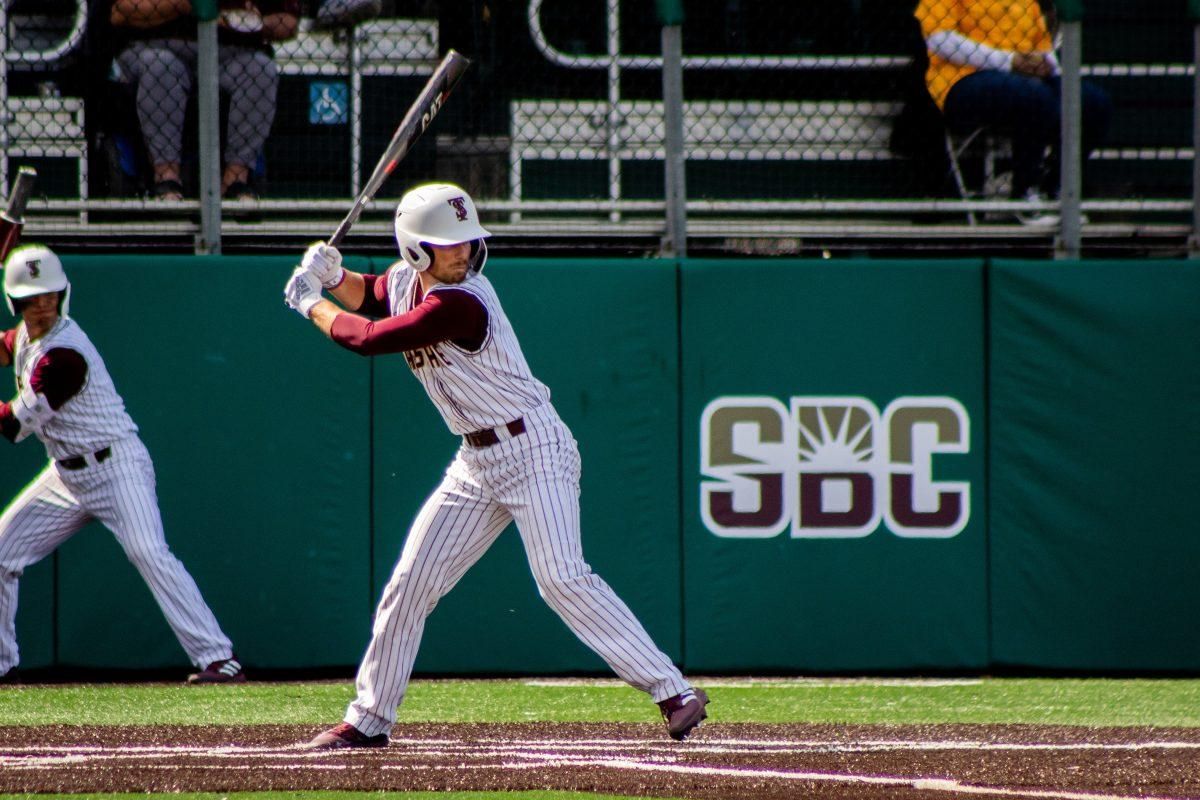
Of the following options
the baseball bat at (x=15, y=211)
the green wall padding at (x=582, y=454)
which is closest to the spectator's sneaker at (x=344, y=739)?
the green wall padding at (x=582, y=454)

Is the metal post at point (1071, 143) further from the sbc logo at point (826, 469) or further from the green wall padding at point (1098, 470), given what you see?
the sbc logo at point (826, 469)

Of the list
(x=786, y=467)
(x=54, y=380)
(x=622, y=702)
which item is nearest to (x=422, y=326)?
(x=622, y=702)

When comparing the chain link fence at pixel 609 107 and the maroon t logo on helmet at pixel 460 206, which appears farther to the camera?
the chain link fence at pixel 609 107

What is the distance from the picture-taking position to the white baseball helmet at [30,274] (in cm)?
692

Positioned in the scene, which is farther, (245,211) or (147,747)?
(245,211)

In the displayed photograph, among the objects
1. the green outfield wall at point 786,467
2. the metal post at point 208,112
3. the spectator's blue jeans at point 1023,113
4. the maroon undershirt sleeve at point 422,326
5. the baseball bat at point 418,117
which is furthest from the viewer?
the spectator's blue jeans at point 1023,113

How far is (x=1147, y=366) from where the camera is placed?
752 cm

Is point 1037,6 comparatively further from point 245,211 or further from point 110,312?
point 110,312

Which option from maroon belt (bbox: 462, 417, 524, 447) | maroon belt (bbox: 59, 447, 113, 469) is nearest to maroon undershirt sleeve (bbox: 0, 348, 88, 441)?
maroon belt (bbox: 59, 447, 113, 469)

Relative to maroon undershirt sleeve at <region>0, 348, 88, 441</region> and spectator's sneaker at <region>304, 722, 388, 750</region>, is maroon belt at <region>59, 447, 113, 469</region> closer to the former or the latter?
maroon undershirt sleeve at <region>0, 348, 88, 441</region>

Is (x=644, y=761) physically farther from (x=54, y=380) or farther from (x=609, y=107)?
(x=609, y=107)

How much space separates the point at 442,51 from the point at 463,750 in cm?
371

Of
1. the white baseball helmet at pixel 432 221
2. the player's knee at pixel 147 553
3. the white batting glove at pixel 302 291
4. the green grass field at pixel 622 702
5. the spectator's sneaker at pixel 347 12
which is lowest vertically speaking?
the green grass field at pixel 622 702

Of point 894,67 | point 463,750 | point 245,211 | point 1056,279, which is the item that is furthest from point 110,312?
point 1056,279
